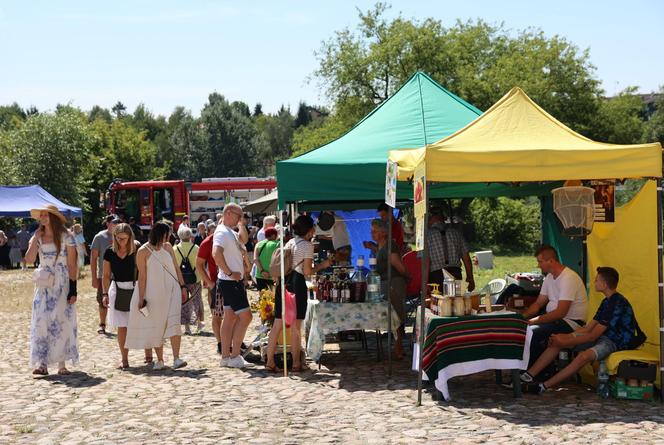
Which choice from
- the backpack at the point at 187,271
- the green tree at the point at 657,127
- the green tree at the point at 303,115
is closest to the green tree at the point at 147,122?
the green tree at the point at 303,115

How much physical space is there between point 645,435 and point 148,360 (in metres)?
5.88

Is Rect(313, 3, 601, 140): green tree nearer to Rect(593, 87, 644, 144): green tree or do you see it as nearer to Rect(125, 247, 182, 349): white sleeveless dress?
Rect(593, 87, 644, 144): green tree

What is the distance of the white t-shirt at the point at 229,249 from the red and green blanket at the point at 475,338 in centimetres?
272

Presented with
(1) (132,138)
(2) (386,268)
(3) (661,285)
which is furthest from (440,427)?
(1) (132,138)

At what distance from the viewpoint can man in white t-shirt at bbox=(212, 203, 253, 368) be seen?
9547 mm

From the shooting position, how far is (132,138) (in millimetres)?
64250

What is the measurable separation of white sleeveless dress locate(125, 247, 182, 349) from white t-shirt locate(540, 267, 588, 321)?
416 cm

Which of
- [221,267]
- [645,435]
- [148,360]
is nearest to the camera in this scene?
[645,435]

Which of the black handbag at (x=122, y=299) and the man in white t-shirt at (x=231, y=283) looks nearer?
the man in white t-shirt at (x=231, y=283)

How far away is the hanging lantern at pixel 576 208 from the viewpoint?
361 inches

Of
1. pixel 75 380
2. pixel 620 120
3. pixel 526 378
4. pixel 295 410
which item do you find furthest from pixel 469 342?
pixel 620 120

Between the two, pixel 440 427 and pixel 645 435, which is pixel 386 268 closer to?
pixel 440 427

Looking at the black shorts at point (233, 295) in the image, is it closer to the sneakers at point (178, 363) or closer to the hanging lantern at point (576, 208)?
the sneakers at point (178, 363)

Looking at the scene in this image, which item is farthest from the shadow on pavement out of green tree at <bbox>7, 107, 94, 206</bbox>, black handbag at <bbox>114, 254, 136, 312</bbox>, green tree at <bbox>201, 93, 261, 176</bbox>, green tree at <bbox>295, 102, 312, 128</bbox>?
green tree at <bbox>295, 102, 312, 128</bbox>
